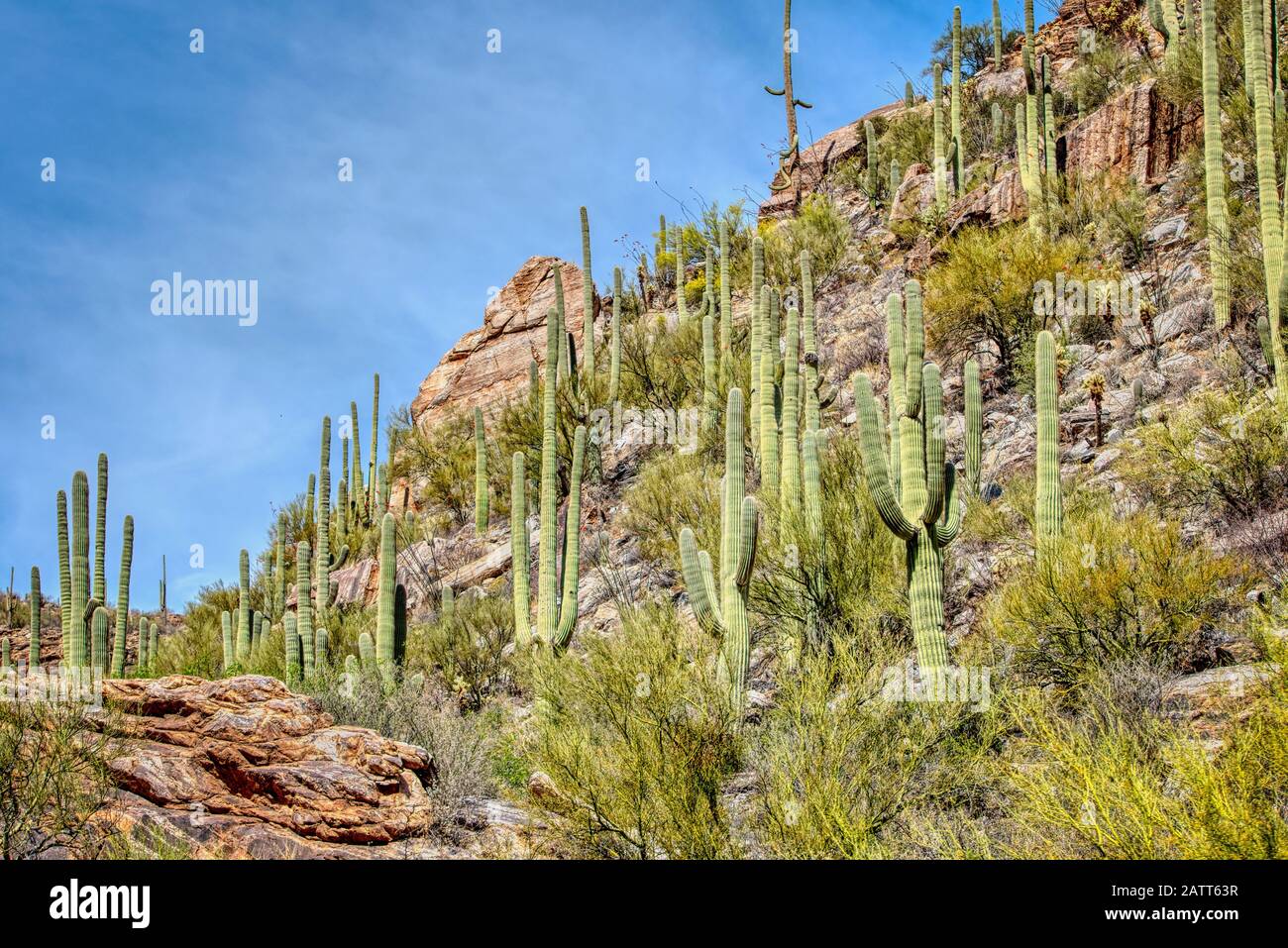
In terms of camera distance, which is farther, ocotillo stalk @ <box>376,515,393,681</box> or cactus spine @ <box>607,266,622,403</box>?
cactus spine @ <box>607,266,622,403</box>

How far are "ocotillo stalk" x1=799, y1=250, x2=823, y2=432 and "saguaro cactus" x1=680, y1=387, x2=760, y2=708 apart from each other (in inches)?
72.2

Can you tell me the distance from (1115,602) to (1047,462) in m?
1.55

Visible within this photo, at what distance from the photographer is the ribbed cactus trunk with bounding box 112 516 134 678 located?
14180 millimetres

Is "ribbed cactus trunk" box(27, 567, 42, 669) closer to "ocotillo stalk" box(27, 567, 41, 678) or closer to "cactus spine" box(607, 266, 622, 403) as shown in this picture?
"ocotillo stalk" box(27, 567, 41, 678)

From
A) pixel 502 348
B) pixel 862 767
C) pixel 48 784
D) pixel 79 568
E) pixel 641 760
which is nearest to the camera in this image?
pixel 48 784

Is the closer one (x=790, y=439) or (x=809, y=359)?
(x=790, y=439)

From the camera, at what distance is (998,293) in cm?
1562

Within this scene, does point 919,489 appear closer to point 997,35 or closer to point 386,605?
point 386,605

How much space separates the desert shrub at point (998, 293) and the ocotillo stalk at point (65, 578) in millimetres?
12392

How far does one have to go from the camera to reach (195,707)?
8430 millimetres

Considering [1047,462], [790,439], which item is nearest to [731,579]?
[790,439]

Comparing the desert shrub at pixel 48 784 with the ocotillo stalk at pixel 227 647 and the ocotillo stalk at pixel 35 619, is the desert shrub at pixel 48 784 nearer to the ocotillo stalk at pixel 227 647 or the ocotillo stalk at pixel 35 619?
the ocotillo stalk at pixel 35 619

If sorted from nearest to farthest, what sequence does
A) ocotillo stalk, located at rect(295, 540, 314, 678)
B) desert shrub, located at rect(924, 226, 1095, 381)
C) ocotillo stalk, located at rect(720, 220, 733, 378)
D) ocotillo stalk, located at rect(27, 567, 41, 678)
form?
ocotillo stalk, located at rect(295, 540, 314, 678) < ocotillo stalk, located at rect(27, 567, 41, 678) < desert shrub, located at rect(924, 226, 1095, 381) < ocotillo stalk, located at rect(720, 220, 733, 378)

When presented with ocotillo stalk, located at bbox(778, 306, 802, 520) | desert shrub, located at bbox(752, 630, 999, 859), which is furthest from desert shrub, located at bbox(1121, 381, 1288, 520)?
desert shrub, located at bbox(752, 630, 999, 859)
